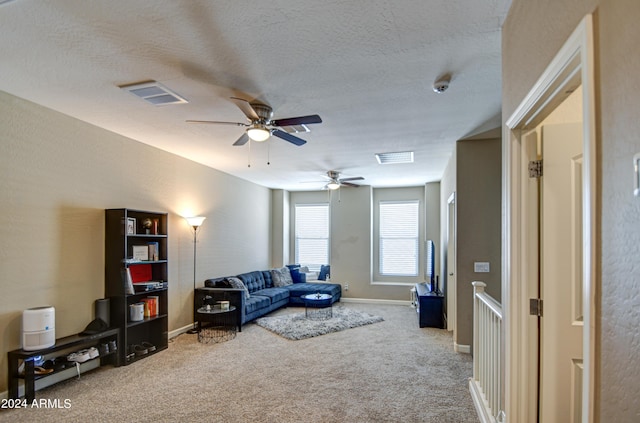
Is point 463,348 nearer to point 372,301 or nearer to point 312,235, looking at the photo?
point 372,301

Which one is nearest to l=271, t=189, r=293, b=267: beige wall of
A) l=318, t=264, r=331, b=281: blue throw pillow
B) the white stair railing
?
l=318, t=264, r=331, b=281: blue throw pillow

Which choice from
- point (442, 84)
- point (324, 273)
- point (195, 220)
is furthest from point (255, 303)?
point (442, 84)

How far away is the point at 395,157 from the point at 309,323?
3161mm

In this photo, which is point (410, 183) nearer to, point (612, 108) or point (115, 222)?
point (115, 222)

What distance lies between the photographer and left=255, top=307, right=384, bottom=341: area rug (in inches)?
217

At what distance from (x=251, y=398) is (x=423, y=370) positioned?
1.93m

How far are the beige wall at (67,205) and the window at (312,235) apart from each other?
374 centimetres

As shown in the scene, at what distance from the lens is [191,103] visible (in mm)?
3352

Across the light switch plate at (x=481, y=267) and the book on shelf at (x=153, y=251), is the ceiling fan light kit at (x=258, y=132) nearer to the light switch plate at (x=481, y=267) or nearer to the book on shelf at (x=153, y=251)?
the book on shelf at (x=153, y=251)

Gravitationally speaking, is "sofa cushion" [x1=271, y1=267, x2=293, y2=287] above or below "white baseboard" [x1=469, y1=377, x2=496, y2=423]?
above

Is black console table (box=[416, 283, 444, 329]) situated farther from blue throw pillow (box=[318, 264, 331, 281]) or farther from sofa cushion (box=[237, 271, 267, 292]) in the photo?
sofa cushion (box=[237, 271, 267, 292])

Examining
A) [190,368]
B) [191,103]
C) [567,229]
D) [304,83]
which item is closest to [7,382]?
[190,368]

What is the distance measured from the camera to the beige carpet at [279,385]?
298 cm

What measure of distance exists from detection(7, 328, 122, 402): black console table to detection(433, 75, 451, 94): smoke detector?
419 cm
